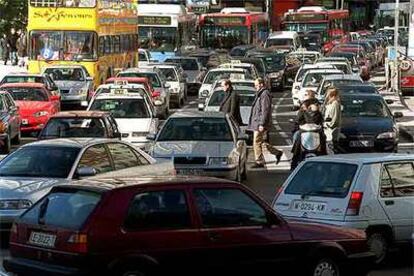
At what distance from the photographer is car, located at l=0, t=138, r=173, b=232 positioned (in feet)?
42.9

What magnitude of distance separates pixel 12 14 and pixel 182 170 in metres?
41.1

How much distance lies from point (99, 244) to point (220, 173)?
909 centimetres

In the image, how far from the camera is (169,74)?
4012cm

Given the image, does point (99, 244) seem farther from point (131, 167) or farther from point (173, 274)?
point (131, 167)

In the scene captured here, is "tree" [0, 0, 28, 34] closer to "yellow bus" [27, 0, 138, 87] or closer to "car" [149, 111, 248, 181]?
"yellow bus" [27, 0, 138, 87]

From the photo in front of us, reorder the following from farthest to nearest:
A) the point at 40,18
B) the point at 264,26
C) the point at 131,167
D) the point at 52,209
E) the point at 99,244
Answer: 1. the point at 264,26
2. the point at 40,18
3. the point at 131,167
4. the point at 52,209
5. the point at 99,244

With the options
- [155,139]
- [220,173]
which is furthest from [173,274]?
[155,139]

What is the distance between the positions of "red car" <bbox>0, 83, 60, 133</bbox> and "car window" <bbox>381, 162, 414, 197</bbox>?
15.9 meters

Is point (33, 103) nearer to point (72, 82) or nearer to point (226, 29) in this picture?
point (72, 82)

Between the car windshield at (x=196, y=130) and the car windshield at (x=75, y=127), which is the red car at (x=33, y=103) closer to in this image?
the car windshield at (x=75, y=127)

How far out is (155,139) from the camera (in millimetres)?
19219

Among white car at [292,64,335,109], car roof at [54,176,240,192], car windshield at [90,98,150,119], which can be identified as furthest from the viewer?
white car at [292,64,335,109]

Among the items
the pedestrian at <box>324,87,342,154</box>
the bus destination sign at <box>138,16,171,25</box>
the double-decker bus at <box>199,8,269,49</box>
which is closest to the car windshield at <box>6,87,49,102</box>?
the pedestrian at <box>324,87,342,154</box>

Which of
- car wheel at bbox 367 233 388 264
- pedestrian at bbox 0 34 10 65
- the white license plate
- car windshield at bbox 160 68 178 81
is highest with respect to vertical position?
the white license plate
